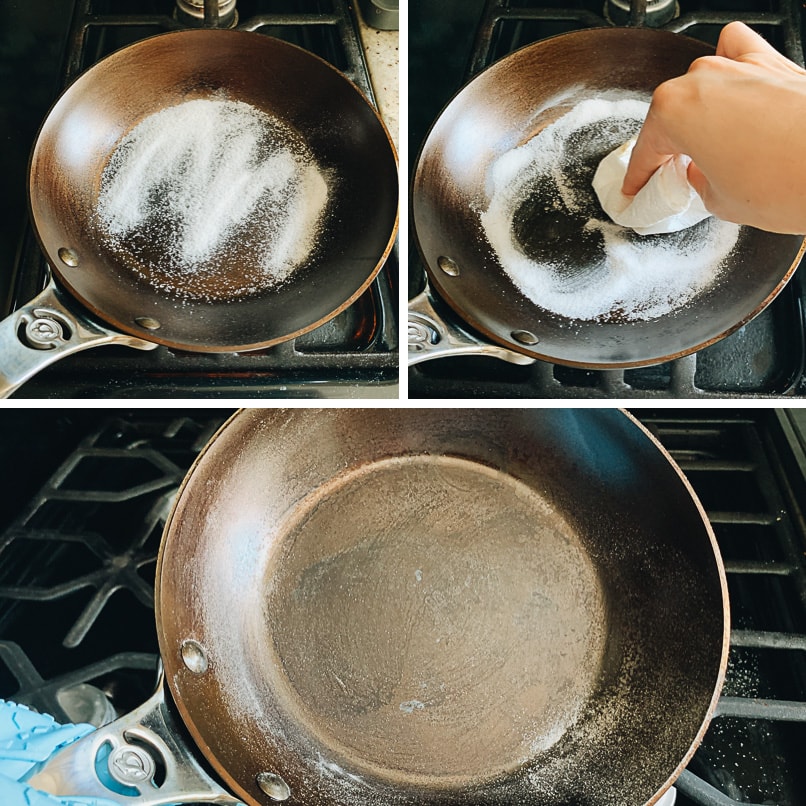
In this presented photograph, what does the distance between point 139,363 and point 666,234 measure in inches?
14.5

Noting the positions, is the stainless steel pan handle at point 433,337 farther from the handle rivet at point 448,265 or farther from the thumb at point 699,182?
the thumb at point 699,182

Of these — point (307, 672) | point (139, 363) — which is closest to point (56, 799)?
point (307, 672)

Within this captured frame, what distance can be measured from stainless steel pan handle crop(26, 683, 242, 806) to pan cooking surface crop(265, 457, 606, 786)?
0.31 ft

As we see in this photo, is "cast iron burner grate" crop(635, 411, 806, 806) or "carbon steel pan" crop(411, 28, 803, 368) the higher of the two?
"carbon steel pan" crop(411, 28, 803, 368)

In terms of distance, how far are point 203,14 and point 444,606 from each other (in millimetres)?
462

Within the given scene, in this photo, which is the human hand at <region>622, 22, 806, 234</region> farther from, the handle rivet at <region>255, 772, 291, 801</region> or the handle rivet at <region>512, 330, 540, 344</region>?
the handle rivet at <region>255, 772, 291, 801</region>

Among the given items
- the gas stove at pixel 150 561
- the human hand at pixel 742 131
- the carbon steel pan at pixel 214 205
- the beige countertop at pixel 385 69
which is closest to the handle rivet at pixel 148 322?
the carbon steel pan at pixel 214 205

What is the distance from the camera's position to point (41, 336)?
45 cm

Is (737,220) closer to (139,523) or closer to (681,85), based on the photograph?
(681,85)

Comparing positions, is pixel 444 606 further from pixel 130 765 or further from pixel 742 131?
pixel 742 131

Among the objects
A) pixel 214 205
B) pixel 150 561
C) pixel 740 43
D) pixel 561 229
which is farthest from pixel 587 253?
pixel 150 561

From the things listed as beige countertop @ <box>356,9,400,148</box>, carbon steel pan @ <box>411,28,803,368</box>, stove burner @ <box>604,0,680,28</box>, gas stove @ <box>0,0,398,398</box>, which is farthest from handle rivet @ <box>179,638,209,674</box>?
stove burner @ <box>604,0,680,28</box>

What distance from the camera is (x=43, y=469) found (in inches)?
21.8

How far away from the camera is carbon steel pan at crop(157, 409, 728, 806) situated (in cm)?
46
